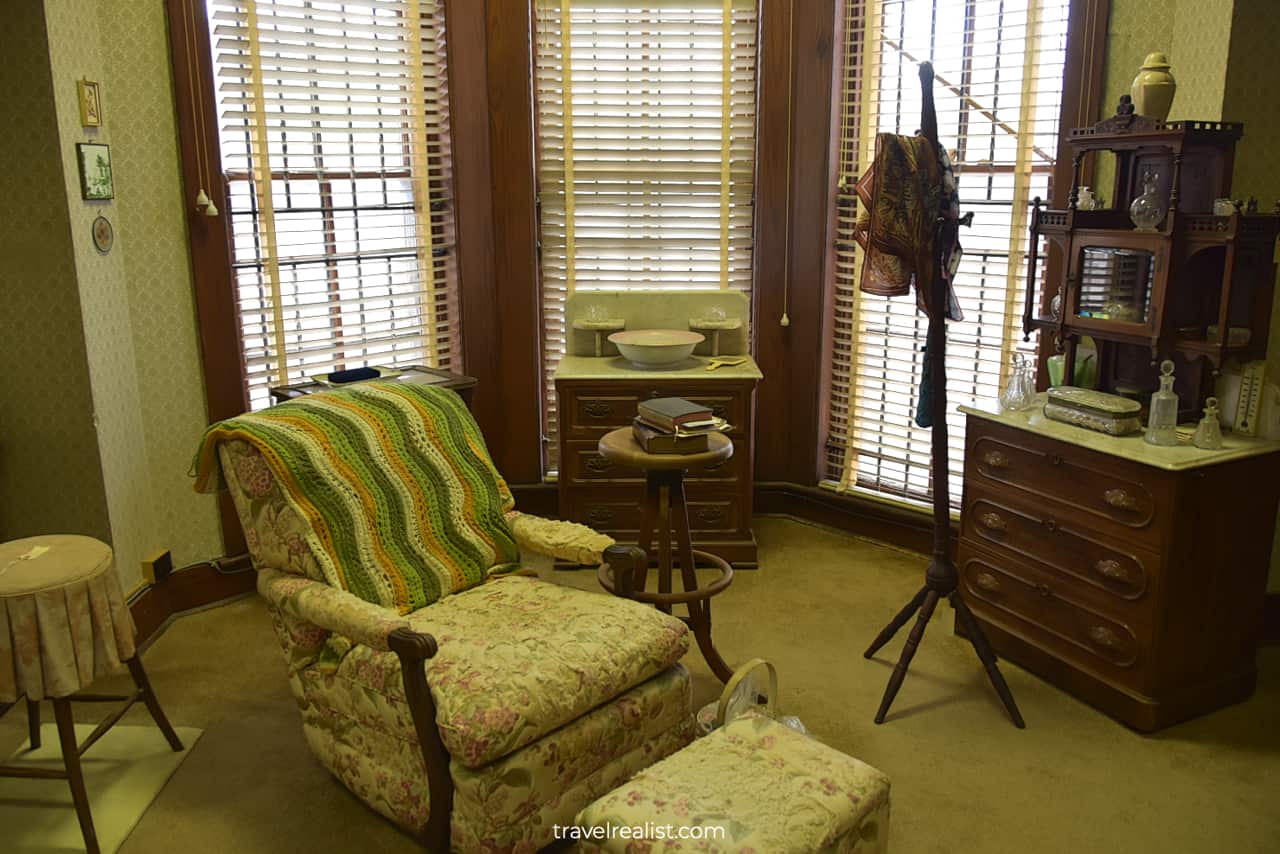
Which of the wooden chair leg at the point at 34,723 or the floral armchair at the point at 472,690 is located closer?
the floral armchair at the point at 472,690

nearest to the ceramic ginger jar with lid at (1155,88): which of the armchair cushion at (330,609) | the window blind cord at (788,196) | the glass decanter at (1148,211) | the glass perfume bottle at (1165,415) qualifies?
the glass decanter at (1148,211)

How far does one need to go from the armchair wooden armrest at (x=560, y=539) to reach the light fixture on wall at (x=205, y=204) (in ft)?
5.10

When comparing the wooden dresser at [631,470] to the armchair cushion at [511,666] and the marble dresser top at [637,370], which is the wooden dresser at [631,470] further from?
the armchair cushion at [511,666]

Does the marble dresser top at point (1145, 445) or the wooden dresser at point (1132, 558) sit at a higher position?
the marble dresser top at point (1145, 445)

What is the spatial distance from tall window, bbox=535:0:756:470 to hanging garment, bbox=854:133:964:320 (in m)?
1.48

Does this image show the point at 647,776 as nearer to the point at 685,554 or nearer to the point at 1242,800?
the point at 685,554

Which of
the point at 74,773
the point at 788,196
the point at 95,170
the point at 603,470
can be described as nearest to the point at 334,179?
the point at 95,170

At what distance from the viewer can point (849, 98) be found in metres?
4.29

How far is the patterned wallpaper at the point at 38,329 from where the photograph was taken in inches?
123

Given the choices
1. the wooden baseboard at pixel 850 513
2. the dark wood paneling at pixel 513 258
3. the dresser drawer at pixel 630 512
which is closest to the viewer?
the dresser drawer at pixel 630 512

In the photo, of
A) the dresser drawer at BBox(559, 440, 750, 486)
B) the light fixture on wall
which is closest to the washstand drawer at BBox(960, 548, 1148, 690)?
the dresser drawer at BBox(559, 440, 750, 486)

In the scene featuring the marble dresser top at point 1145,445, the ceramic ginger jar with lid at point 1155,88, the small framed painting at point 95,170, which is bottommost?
the marble dresser top at point 1145,445

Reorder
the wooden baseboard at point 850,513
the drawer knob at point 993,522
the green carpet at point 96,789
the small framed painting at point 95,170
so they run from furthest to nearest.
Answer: the wooden baseboard at point 850,513
the drawer knob at point 993,522
the small framed painting at point 95,170
the green carpet at point 96,789

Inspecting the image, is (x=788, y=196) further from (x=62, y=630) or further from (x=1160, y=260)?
(x=62, y=630)
